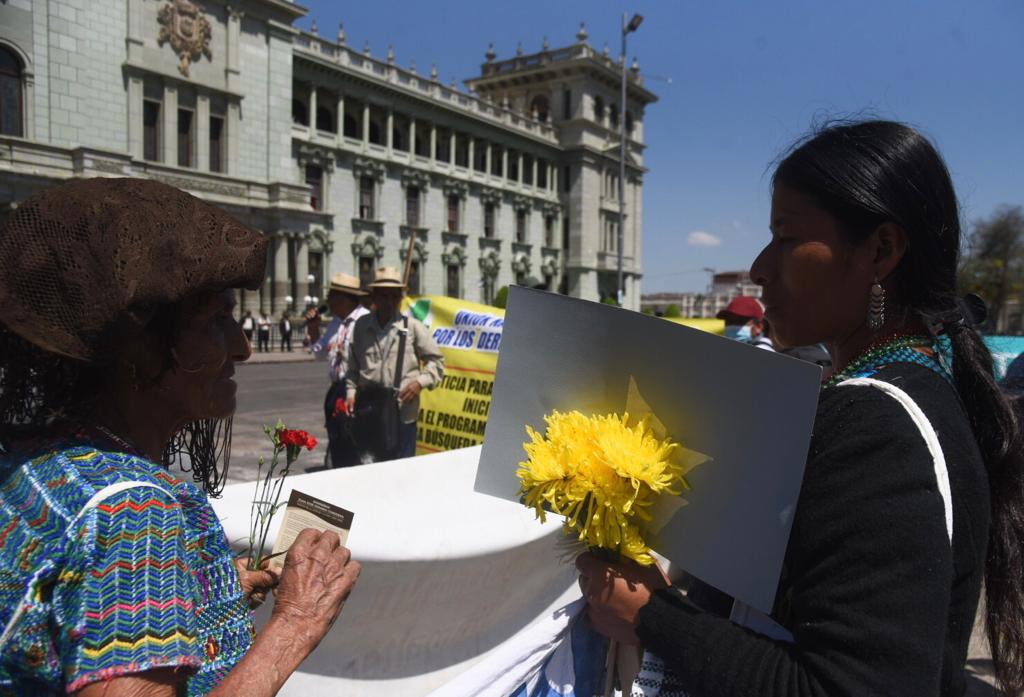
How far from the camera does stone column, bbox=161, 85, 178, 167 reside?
2836 cm

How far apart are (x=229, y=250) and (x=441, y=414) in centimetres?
591


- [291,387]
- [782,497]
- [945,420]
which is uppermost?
[945,420]

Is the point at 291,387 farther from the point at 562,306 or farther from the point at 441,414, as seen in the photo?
the point at 562,306

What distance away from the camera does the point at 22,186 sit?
23.3 meters

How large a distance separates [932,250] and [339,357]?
18.8 ft

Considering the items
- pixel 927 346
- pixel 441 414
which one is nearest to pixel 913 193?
pixel 927 346

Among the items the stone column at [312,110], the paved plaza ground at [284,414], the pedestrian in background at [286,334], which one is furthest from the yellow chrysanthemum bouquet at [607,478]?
the stone column at [312,110]

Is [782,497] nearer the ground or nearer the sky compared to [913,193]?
nearer the ground

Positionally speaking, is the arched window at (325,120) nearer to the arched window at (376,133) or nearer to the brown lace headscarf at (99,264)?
the arched window at (376,133)

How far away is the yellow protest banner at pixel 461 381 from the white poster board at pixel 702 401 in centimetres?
543

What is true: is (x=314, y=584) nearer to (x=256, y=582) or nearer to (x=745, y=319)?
(x=256, y=582)

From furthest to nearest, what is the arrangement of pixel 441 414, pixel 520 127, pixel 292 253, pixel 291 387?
pixel 520 127 < pixel 292 253 < pixel 291 387 < pixel 441 414

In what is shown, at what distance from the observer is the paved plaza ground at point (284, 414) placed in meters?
3.90

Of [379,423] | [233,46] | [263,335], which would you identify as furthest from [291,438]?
[233,46]
